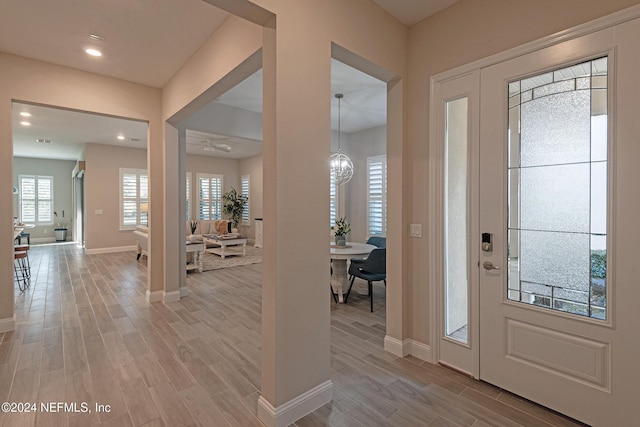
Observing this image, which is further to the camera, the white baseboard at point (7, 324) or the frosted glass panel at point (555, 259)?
the white baseboard at point (7, 324)

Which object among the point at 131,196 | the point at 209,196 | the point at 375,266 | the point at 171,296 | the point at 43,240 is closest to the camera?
the point at 375,266

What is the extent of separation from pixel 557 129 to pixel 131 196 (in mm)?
10427

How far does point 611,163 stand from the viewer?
177 cm

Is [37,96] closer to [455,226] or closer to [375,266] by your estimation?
[375,266]

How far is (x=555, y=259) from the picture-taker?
2010 mm

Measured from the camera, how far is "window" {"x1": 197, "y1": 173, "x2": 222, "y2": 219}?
1066 cm

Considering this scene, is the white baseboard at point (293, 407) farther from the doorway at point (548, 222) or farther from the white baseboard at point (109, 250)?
the white baseboard at point (109, 250)

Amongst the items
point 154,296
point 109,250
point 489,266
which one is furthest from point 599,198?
point 109,250

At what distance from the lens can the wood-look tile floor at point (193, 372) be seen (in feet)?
6.47

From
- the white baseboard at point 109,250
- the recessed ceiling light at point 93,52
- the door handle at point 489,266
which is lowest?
the white baseboard at point 109,250

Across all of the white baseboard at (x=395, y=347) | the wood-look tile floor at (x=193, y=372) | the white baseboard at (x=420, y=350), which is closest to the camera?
the wood-look tile floor at (x=193, y=372)

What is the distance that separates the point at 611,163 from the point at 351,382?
7.31 ft

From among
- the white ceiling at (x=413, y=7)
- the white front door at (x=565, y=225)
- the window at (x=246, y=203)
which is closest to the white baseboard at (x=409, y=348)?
the white front door at (x=565, y=225)

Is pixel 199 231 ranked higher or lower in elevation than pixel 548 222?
lower
